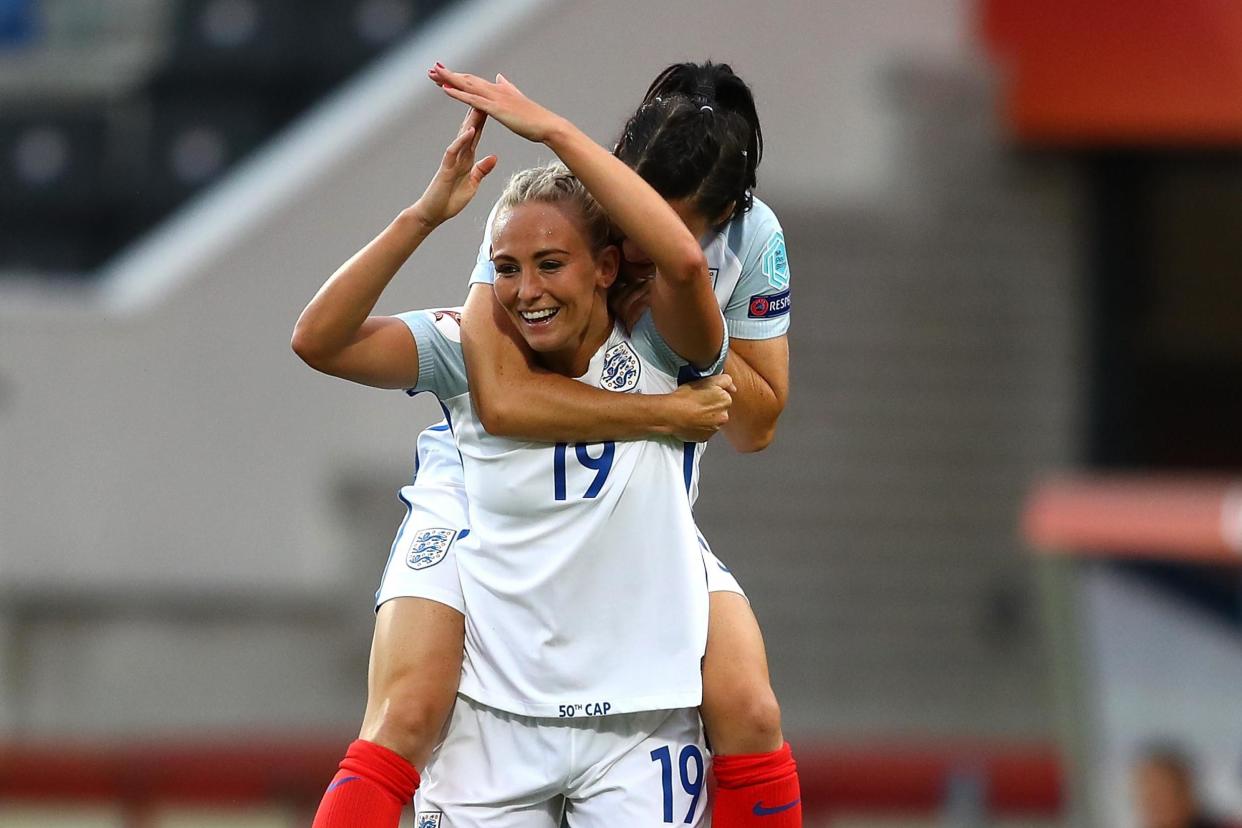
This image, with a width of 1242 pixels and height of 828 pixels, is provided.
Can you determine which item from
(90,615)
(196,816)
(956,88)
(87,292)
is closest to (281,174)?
(87,292)

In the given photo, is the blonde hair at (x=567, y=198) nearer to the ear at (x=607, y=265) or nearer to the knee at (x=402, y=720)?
the ear at (x=607, y=265)

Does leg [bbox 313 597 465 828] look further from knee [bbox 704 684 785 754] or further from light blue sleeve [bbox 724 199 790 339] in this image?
light blue sleeve [bbox 724 199 790 339]

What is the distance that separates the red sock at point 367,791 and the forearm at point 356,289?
53 cm

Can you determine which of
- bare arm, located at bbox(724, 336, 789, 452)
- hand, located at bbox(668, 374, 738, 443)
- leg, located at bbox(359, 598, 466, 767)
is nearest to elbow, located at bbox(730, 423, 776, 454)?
bare arm, located at bbox(724, 336, 789, 452)

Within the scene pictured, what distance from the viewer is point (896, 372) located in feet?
24.7

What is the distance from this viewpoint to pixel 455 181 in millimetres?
2305

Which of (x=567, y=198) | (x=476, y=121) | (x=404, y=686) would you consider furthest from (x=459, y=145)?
(x=404, y=686)

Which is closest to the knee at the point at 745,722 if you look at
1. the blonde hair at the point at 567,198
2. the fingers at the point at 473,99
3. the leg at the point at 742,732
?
the leg at the point at 742,732

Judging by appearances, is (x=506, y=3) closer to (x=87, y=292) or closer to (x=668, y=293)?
(x=87, y=292)

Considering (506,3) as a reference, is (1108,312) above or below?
below

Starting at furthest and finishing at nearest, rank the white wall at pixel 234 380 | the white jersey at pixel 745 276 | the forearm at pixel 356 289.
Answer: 1. the white wall at pixel 234 380
2. the white jersey at pixel 745 276
3. the forearm at pixel 356 289

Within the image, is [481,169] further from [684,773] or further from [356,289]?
[684,773]

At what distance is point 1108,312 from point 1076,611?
230 centimetres

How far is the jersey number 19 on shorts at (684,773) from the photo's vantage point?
2.46 metres
